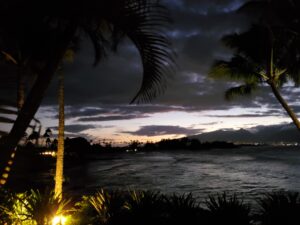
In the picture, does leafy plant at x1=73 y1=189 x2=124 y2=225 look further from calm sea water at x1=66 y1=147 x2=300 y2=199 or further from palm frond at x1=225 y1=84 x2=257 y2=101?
calm sea water at x1=66 y1=147 x2=300 y2=199

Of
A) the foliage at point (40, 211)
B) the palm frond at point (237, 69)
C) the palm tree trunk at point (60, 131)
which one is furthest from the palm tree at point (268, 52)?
the foliage at point (40, 211)

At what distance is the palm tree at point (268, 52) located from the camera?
1458cm

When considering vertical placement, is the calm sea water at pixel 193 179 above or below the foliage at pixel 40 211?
below

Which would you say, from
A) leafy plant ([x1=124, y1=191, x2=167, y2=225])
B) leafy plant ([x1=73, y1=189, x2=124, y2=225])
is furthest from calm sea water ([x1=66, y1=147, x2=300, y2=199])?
leafy plant ([x1=124, y1=191, x2=167, y2=225])

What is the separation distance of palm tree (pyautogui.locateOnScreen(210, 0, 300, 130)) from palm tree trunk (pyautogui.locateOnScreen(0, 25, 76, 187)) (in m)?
12.8

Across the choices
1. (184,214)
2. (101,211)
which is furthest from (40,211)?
(184,214)

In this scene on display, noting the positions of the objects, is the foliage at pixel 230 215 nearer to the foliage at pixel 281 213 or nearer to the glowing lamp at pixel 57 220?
the foliage at pixel 281 213

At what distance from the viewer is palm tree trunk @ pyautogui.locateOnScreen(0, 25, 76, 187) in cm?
209

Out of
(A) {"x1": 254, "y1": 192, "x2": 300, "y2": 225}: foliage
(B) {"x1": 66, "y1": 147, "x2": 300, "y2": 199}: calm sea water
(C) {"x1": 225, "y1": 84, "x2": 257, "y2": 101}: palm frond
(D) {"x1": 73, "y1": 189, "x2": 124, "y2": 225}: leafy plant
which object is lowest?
(B) {"x1": 66, "y1": 147, "x2": 300, "y2": 199}: calm sea water

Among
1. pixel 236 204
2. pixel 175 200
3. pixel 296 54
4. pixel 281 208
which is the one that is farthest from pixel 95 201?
pixel 296 54

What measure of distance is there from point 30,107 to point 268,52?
14563 mm

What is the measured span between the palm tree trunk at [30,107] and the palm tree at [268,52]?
42.1ft

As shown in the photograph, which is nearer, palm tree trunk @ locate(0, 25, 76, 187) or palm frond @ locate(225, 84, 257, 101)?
palm tree trunk @ locate(0, 25, 76, 187)

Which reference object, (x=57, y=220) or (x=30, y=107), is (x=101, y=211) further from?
(x=30, y=107)
